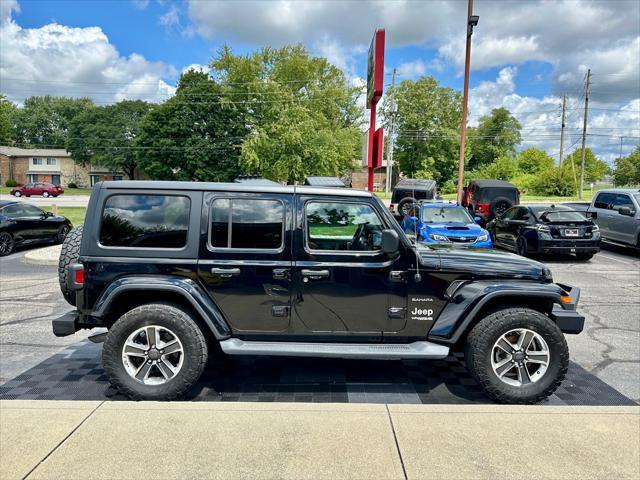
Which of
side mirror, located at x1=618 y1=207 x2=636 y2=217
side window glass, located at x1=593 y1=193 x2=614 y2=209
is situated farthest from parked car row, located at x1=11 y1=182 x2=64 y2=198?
side mirror, located at x1=618 y1=207 x2=636 y2=217

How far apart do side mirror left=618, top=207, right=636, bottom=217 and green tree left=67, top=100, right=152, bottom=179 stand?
63578 mm

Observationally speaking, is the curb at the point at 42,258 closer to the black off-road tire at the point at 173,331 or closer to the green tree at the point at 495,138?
the black off-road tire at the point at 173,331

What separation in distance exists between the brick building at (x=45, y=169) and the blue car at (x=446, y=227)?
68218 mm

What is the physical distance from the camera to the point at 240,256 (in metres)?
3.84

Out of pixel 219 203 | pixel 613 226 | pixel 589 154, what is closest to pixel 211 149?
pixel 613 226

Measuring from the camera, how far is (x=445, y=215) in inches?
497

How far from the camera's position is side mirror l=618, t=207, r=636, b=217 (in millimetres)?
13016

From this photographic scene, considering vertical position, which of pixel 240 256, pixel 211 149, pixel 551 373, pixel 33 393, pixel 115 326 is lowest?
pixel 33 393

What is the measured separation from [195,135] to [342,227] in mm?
44304

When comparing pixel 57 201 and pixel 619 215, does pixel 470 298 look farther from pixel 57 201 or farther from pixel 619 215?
pixel 57 201

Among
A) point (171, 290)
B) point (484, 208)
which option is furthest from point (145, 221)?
point (484, 208)

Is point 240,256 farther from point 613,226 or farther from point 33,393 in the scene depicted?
point 613,226

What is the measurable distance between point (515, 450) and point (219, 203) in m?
2.90

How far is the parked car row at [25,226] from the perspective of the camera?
12680mm
